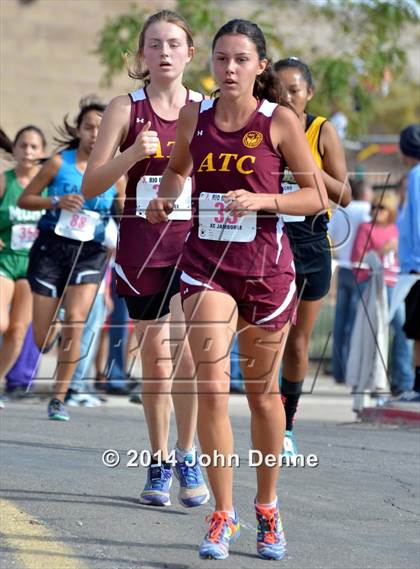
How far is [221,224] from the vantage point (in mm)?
5191

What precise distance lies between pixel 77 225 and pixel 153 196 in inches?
141

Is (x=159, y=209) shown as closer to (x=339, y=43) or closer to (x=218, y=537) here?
(x=218, y=537)

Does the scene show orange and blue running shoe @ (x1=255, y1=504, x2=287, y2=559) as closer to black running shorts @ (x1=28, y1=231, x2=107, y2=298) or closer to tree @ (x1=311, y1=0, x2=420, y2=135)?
black running shorts @ (x1=28, y1=231, x2=107, y2=298)

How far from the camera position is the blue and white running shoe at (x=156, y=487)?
612 centimetres

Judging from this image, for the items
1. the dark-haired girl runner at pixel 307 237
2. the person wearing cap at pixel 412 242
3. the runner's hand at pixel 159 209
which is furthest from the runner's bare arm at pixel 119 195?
the runner's hand at pixel 159 209

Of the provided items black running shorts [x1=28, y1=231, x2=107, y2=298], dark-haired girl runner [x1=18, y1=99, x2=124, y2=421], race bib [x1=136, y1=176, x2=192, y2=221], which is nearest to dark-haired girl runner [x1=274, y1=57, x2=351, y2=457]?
race bib [x1=136, y1=176, x2=192, y2=221]

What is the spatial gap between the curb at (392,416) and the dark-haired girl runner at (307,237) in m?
2.91

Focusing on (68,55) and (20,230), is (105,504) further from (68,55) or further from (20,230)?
(68,55)

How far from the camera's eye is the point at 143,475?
7.00 m

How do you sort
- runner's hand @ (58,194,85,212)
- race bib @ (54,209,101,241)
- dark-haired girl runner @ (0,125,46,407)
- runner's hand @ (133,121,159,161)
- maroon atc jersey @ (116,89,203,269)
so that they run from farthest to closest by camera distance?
1. dark-haired girl runner @ (0,125,46,407)
2. race bib @ (54,209,101,241)
3. runner's hand @ (58,194,85,212)
4. maroon atc jersey @ (116,89,203,269)
5. runner's hand @ (133,121,159,161)

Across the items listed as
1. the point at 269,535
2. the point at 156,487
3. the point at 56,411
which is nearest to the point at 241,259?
the point at 269,535

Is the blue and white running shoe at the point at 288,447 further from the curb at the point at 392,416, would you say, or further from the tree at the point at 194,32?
the tree at the point at 194,32

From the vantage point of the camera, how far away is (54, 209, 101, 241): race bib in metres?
9.63

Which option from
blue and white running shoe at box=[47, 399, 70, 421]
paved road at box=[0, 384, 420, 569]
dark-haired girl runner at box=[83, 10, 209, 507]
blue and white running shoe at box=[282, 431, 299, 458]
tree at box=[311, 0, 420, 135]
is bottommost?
A: paved road at box=[0, 384, 420, 569]
